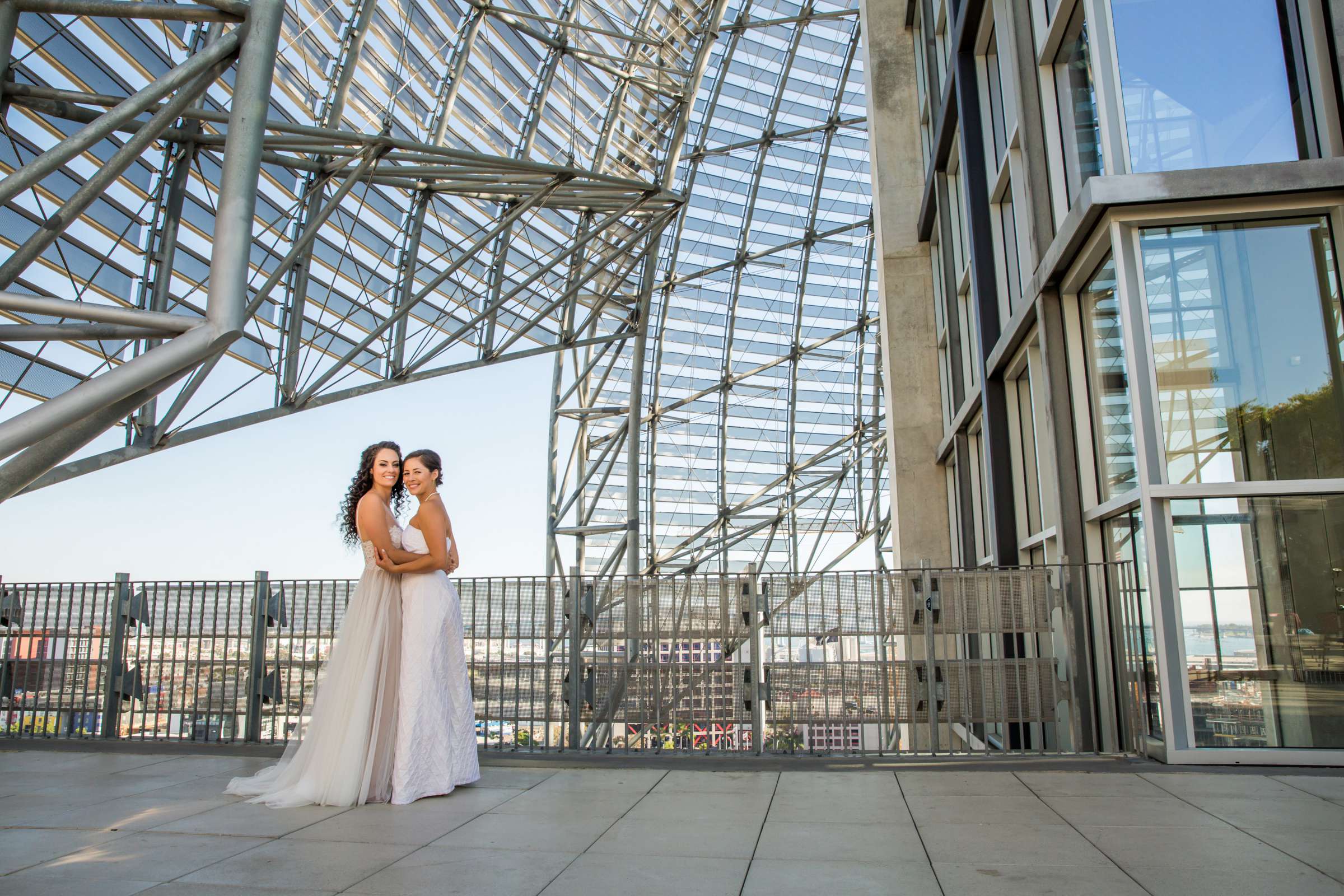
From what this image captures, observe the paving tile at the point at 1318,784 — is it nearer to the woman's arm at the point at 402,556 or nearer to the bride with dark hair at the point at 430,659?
the bride with dark hair at the point at 430,659

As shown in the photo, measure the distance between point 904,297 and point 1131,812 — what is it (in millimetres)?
16667

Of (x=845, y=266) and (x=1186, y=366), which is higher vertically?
(x=845, y=266)

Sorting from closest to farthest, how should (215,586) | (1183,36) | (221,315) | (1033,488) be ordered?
(221,315)
(1183,36)
(215,586)
(1033,488)

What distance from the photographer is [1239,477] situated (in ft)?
23.9

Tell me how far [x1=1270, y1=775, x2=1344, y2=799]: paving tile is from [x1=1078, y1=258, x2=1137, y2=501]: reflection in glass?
7.72 feet

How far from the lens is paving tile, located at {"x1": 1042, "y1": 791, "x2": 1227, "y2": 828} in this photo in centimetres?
526

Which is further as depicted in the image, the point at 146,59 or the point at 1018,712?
the point at 146,59

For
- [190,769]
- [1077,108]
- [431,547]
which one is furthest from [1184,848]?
[1077,108]

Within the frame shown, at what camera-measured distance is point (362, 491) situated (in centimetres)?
682

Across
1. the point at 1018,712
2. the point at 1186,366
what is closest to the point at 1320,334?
the point at 1186,366

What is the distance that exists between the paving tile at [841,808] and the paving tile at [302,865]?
2.11 m

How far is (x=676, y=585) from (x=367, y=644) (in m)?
3.01

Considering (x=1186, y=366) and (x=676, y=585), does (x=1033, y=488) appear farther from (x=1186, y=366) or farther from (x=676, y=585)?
(x=676, y=585)

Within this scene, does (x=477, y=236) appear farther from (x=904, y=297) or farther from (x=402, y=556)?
(x=402, y=556)
